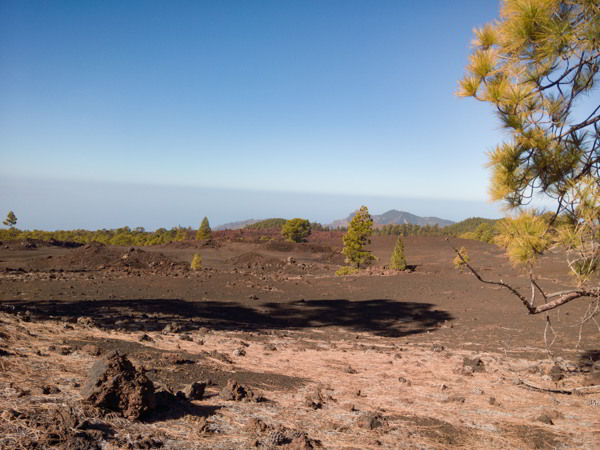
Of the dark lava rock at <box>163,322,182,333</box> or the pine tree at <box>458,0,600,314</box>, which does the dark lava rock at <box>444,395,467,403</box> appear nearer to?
the pine tree at <box>458,0,600,314</box>

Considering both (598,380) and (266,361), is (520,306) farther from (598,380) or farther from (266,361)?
(266,361)

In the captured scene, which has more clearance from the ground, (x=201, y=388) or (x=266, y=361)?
(x=201, y=388)

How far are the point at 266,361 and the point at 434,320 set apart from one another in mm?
7179

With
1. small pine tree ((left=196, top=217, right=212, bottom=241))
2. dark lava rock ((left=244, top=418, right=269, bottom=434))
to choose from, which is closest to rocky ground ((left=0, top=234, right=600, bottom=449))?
dark lava rock ((left=244, top=418, right=269, bottom=434))

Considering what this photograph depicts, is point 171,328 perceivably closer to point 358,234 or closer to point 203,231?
point 358,234

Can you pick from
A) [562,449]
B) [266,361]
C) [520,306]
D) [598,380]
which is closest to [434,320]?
[520,306]

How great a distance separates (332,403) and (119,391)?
2.26 m

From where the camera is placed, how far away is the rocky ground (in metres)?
3.28

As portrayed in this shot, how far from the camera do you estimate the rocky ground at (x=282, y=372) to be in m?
3.28

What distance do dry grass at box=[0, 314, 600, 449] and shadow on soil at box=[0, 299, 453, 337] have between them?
2.24m

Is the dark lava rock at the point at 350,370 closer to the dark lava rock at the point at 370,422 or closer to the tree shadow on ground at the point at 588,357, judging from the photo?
the dark lava rock at the point at 370,422

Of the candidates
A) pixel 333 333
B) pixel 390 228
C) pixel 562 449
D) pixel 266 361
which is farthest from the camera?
pixel 390 228

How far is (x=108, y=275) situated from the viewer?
56.5 feet

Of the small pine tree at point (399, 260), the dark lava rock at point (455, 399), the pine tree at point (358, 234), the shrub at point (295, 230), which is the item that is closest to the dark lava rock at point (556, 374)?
the dark lava rock at point (455, 399)
